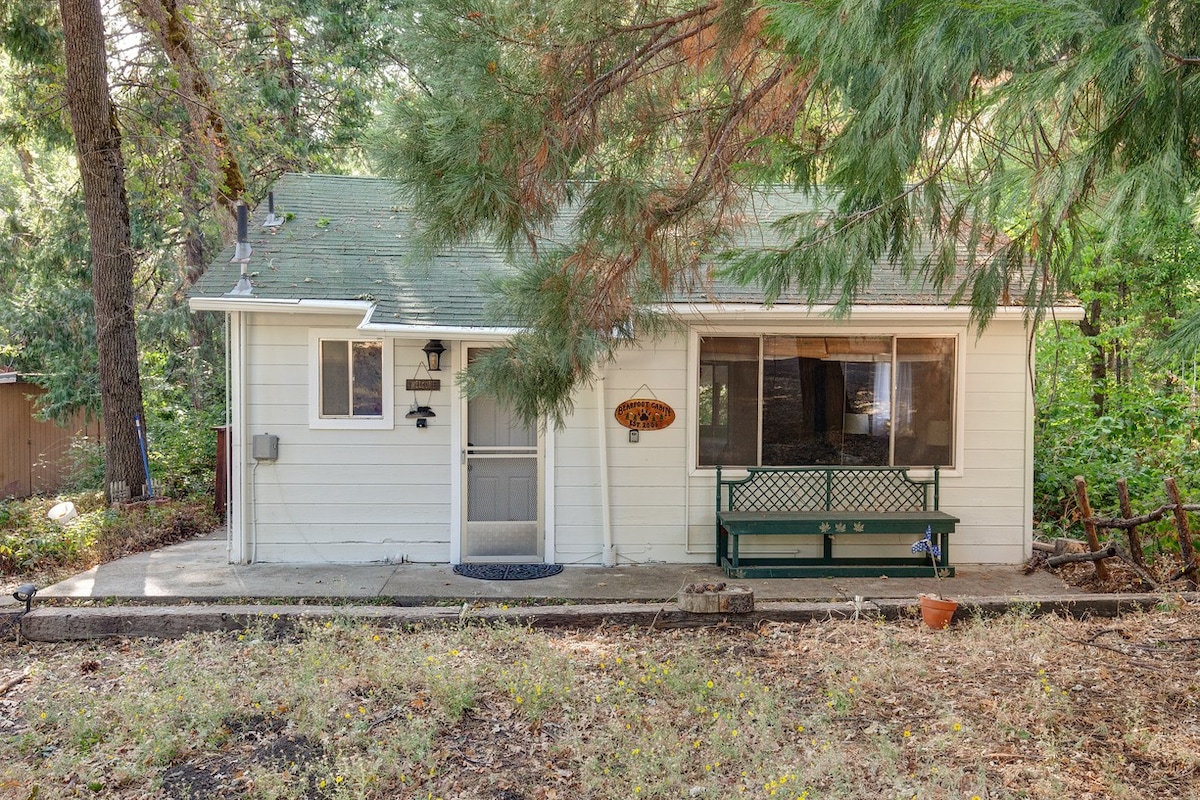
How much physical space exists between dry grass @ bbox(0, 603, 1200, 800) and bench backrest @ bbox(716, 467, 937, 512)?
6.78 ft

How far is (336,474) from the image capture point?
23.7 feet

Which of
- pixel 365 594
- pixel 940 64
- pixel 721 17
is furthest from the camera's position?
pixel 365 594

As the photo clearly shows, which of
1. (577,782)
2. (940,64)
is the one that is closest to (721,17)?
(940,64)

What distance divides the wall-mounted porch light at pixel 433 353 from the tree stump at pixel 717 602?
3.19 m

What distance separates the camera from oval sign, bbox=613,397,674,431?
724 centimetres

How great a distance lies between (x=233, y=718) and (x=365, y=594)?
7.30 feet

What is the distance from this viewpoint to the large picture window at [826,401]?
23.9 feet

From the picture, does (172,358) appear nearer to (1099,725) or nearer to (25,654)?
(25,654)

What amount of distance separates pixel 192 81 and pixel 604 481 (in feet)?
26.1

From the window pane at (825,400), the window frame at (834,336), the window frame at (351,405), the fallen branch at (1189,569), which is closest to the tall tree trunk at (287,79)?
the window frame at (351,405)

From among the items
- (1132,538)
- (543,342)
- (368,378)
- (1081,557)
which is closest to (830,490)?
(1081,557)

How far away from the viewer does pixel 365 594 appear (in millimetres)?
6176

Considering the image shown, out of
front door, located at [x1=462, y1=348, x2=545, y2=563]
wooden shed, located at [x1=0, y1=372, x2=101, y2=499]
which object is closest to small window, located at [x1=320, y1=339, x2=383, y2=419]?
front door, located at [x1=462, y1=348, x2=545, y2=563]

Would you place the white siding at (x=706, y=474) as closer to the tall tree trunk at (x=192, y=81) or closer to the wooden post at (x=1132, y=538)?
the wooden post at (x=1132, y=538)
